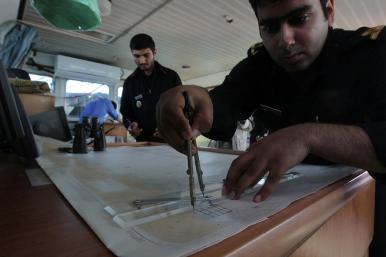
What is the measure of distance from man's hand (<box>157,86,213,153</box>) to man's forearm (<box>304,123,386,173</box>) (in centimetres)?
22

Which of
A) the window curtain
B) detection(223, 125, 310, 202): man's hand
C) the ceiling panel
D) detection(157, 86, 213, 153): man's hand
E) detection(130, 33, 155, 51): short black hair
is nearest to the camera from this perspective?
detection(223, 125, 310, 202): man's hand

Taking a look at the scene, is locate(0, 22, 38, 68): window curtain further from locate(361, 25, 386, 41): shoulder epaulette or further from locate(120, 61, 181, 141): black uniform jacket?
locate(361, 25, 386, 41): shoulder epaulette

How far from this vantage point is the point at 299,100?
2.77 feet

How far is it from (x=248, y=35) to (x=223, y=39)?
38 centimetres

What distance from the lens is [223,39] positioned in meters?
3.71

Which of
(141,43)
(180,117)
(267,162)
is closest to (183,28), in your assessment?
(141,43)

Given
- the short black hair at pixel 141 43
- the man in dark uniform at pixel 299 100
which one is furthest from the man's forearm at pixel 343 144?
the short black hair at pixel 141 43

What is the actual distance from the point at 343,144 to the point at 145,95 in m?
1.66

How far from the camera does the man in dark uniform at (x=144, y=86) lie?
6.11ft

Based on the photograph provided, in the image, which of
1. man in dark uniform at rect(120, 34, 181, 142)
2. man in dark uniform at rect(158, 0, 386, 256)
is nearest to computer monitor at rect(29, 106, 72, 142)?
man in dark uniform at rect(120, 34, 181, 142)

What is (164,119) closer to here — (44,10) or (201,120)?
(201,120)

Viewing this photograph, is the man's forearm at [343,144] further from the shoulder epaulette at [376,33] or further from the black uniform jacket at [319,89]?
the shoulder epaulette at [376,33]

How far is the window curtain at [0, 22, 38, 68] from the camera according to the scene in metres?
2.52

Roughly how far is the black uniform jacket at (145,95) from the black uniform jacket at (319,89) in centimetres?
104
